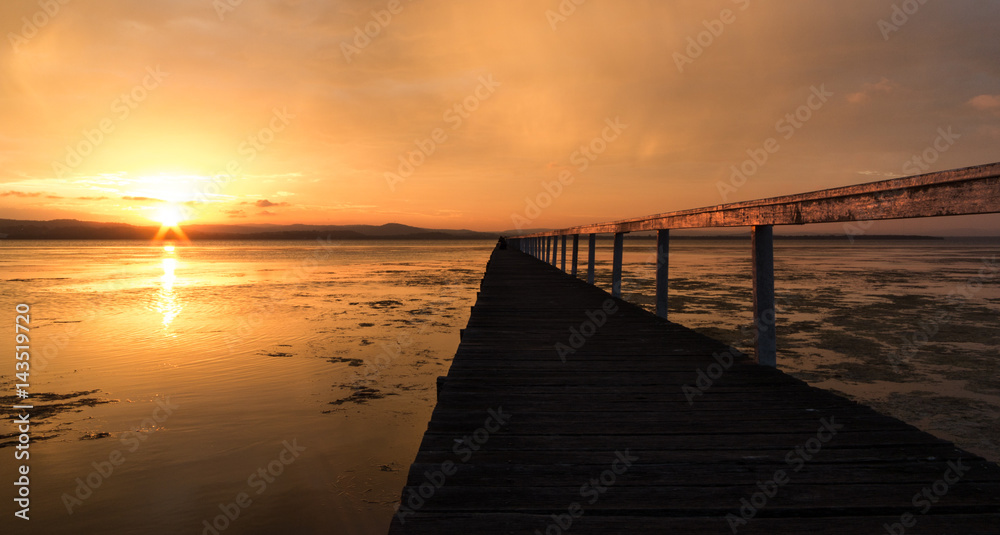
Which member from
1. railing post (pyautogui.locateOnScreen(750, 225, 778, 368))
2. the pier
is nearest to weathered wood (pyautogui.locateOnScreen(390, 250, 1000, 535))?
the pier

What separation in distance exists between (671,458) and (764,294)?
170 cm

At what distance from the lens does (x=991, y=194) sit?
1.83 metres

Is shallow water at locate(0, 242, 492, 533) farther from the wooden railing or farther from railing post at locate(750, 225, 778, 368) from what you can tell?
the wooden railing

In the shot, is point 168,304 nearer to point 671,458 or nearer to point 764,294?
point 764,294

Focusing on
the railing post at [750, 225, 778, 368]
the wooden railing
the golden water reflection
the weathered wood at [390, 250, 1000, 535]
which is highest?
the wooden railing

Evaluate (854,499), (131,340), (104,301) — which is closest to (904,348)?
(854,499)

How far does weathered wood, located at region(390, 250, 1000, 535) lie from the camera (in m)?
1.67

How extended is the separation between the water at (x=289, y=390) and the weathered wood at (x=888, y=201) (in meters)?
2.93

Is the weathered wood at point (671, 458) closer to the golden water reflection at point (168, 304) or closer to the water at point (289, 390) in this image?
the water at point (289, 390)

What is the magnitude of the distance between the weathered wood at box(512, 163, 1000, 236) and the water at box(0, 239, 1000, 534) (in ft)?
9.62

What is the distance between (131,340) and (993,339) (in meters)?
14.2

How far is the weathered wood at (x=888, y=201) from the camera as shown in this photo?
1.86m

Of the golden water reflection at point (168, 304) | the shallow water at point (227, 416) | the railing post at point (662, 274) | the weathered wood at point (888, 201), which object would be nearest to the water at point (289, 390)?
the shallow water at point (227, 416)

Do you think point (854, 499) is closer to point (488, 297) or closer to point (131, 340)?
point (488, 297)
